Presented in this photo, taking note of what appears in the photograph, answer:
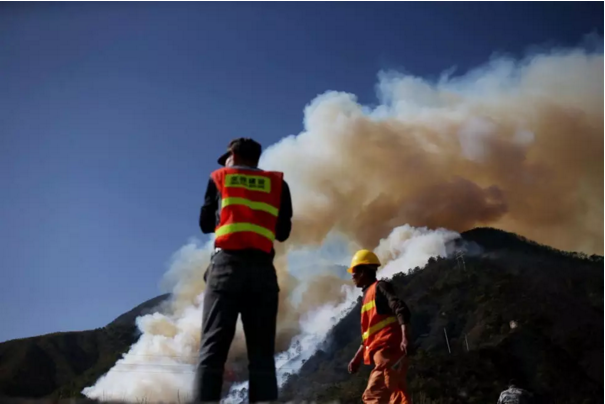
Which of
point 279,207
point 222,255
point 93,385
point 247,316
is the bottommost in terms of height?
point 247,316

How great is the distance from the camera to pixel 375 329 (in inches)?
A: 221

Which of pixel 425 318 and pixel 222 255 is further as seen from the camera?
pixel 425 318

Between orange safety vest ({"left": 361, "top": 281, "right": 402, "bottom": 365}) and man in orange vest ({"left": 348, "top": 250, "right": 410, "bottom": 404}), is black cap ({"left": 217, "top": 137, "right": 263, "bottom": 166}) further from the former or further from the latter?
orange safety vest ({"left": 361, "top": 281, "right": 402, "bottom": 365})

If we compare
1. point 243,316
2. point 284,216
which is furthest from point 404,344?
point 243,316

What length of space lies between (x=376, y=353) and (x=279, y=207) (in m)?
2.47

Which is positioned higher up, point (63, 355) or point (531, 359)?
point (63, 355)

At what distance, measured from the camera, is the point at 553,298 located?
1827 inches

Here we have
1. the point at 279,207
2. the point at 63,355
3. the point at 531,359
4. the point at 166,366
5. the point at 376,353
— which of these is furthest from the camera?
the point at 63,355

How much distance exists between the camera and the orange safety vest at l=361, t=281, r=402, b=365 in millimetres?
5504

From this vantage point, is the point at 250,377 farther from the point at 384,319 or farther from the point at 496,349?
the point at 496,349

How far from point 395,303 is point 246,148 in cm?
246

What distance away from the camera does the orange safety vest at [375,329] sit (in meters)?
5.50

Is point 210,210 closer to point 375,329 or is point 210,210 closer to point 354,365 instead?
point 375,329

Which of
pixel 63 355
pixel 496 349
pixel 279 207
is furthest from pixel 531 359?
pixel 63 355
